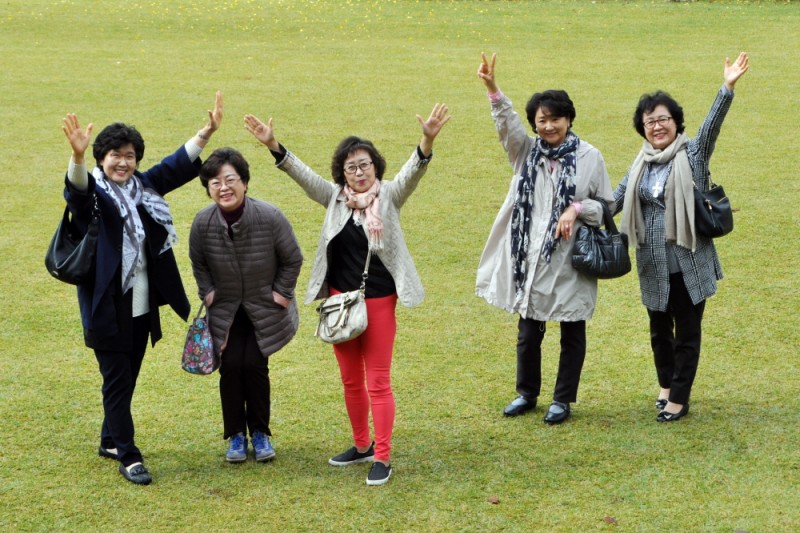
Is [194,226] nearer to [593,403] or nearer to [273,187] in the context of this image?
[593,403]

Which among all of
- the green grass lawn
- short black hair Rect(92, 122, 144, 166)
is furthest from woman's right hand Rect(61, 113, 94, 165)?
the green grass lawn

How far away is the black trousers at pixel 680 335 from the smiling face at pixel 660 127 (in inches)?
30.2

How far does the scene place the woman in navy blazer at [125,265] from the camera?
562 cm

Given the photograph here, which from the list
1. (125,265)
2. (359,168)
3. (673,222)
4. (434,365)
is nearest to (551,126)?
(673,222)

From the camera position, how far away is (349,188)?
580 cm

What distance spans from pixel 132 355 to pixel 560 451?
2383 millimetres

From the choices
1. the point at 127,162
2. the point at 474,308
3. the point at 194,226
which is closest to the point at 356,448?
the point at 194,226

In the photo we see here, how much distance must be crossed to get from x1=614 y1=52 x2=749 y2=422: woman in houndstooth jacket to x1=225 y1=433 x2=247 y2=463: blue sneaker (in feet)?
7.92

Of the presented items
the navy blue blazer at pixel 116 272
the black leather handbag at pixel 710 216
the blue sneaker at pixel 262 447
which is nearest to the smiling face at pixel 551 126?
the black leather handbag at pixel 710 216

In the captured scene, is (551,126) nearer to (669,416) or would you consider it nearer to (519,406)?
(519,406)

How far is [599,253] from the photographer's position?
A: 20.4ft

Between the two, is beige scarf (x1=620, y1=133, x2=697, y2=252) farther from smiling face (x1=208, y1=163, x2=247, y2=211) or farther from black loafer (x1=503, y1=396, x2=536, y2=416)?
smiling face (x1=208, y1=163, x2=247, y2=211)

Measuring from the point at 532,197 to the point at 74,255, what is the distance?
2.54 meters

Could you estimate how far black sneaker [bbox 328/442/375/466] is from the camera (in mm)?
6020
